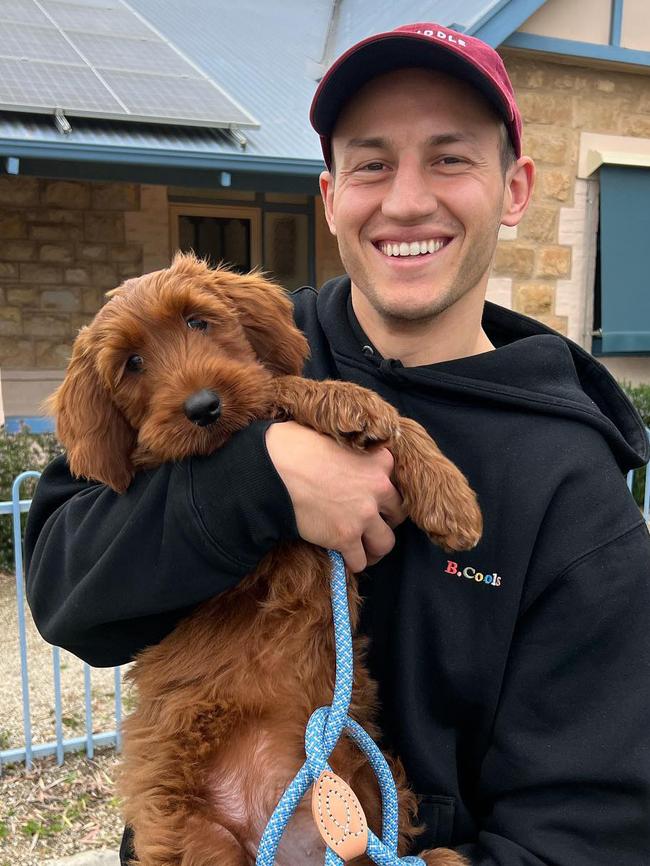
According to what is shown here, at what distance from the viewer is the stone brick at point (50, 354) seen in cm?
987

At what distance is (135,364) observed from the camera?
2059 millimetres

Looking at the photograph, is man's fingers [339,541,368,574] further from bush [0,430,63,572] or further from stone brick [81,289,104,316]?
stone brick [81,289,104,316]

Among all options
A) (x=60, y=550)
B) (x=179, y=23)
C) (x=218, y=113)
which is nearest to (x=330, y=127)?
(x=60, y=550)

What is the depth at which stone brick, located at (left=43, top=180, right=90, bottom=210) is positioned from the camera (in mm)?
9625

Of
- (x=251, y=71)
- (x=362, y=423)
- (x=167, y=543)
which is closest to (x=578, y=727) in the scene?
(x=362, y=423)

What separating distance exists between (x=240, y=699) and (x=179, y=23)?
484 inches

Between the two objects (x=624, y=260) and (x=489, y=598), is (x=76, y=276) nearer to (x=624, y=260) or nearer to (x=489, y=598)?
(x=624, y=260)

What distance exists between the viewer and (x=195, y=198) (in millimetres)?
10500

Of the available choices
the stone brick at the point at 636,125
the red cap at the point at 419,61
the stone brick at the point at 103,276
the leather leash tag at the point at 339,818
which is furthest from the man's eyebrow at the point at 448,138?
the stone brick at the point at 103,276

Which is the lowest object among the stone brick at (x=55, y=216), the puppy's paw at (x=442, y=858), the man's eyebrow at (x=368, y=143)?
the puppy's paw at (x=442, y=858)

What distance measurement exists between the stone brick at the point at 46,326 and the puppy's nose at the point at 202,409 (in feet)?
28.8

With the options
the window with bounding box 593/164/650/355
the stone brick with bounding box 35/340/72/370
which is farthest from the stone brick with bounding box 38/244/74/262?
the window with bounding box 593/164/650/355

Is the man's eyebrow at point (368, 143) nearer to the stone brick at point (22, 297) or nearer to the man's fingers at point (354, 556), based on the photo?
the man's fingers at point (354, 556)

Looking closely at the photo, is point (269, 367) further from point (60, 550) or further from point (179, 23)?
point (179, 23)
